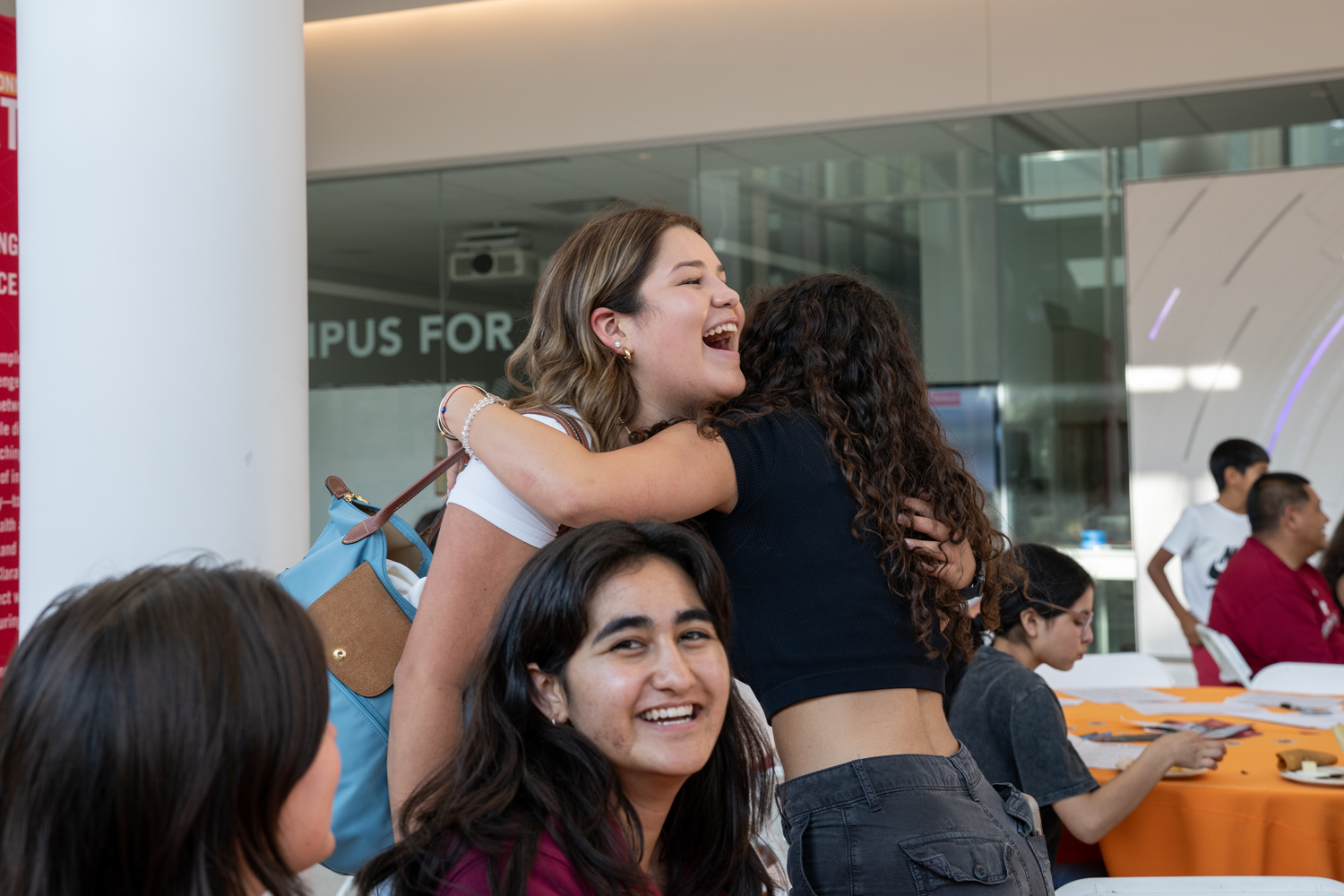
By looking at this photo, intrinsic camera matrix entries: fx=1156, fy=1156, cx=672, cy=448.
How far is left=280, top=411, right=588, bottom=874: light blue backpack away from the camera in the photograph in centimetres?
146

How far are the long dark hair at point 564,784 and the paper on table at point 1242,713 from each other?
2.66 metres

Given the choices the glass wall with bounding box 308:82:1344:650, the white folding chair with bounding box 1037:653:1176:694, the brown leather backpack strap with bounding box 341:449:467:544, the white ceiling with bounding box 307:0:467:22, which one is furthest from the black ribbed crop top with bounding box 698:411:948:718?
the white ceiling with bounding box 307:0:467:22

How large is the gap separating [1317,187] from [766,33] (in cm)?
312

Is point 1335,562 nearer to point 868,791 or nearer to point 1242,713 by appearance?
point 1242,713

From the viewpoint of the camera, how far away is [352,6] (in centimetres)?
707

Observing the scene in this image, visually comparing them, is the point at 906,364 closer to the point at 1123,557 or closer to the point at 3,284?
the point at 3,284

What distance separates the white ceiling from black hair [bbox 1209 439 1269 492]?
515cm

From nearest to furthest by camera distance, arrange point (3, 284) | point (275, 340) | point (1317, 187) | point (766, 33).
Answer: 1. point (275, 340)
2. point (3, 284)
3. point (1317, 187)
4. point (766, 33)

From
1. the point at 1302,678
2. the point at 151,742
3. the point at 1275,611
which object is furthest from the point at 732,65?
the point at 151,742

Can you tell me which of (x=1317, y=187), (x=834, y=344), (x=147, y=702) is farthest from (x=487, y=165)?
(x=147, y=702)

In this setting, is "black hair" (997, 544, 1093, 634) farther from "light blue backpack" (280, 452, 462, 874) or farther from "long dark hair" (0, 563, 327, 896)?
"long dark hair" (0, 563, 327, 896)

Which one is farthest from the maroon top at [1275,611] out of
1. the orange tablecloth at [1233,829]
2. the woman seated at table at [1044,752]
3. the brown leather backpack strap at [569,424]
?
the brown leather backpack strap at [569,424]

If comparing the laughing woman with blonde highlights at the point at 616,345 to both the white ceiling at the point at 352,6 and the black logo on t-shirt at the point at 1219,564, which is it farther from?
the white ceiling at the point at 352,6

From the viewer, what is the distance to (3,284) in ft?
9.48
